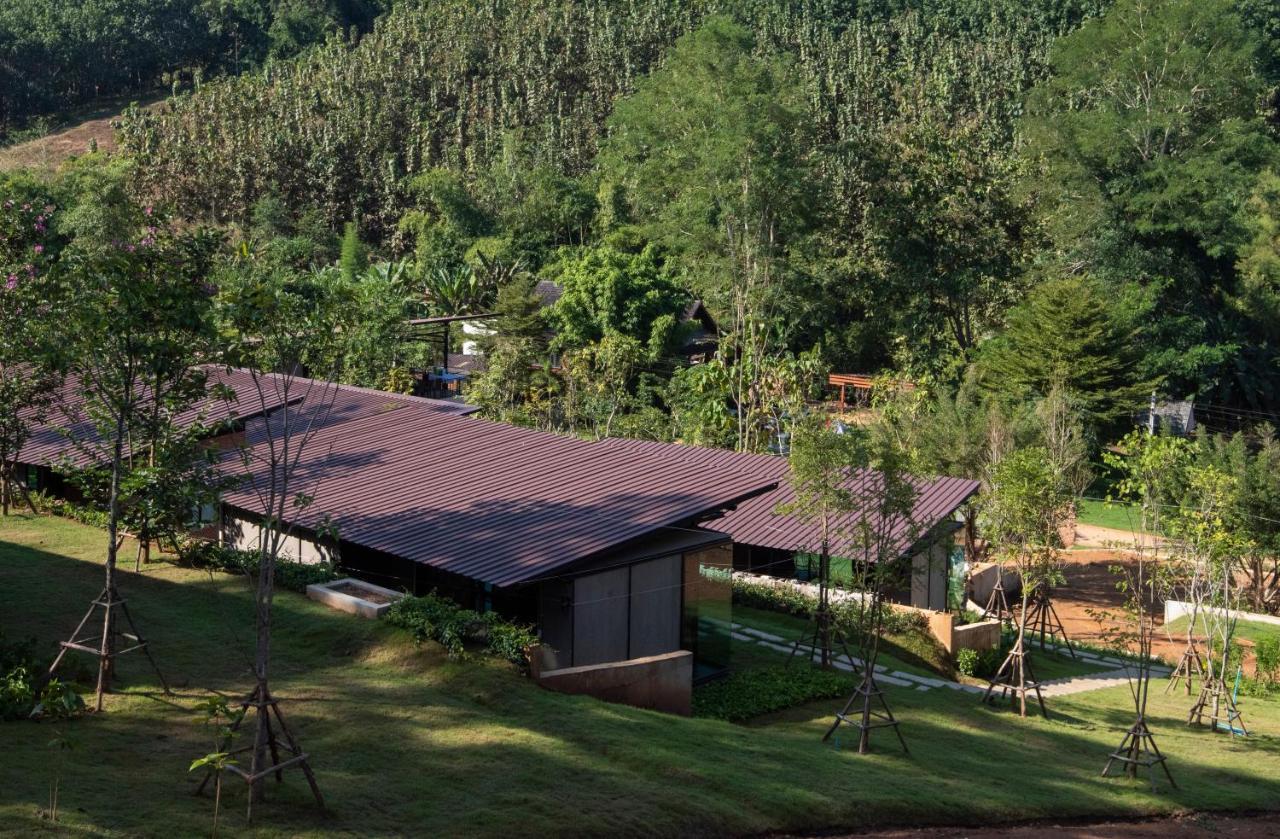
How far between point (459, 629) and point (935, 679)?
34.3 feet

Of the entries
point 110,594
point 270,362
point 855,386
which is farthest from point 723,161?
point 110,594

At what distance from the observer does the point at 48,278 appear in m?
19.0

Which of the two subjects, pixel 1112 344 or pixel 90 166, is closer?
pixel 1112 344

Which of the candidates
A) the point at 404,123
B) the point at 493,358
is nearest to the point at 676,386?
the point at 493,358

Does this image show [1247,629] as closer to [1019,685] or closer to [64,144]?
[1019,685]

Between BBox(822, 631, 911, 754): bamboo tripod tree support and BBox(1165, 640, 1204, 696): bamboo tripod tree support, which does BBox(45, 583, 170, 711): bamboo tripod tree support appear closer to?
BBox(822, 631, 911, 754): bamboo tripod tree support

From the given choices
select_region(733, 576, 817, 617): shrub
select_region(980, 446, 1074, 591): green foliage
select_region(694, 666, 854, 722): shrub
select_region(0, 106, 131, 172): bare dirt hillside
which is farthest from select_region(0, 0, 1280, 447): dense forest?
select_region(980, 446, 1074, 591): green foliage

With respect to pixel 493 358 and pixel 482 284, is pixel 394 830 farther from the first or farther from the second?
pixel 482 284

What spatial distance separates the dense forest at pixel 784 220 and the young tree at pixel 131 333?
14508 mm

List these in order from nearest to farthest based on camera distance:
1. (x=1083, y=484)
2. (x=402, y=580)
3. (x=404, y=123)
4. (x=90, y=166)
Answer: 1. (x=402, y=580)
2. (x=1083, y=484)
3. (x=90, y=166)
4. (x=404, y=123)

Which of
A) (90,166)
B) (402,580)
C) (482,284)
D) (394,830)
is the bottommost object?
(394,830)

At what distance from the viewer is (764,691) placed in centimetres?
2238

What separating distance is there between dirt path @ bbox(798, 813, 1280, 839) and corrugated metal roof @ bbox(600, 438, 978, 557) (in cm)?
906

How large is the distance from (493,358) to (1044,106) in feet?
111
